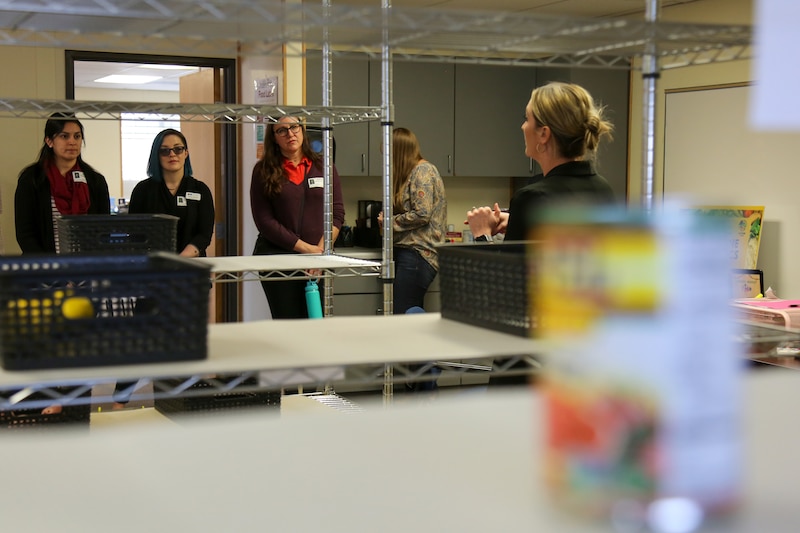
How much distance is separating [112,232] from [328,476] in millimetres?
2062

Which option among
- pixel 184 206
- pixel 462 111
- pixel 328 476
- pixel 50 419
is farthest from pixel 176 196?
pixel 328 476

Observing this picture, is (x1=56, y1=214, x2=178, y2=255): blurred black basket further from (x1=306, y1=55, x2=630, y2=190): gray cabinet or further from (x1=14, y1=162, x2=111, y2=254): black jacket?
(x1=306, y1=55, x2=630, y2=190): gray cabinet

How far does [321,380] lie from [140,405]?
151cm

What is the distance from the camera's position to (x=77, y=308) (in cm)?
138

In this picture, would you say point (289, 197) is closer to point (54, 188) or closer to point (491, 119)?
point (54, 188)

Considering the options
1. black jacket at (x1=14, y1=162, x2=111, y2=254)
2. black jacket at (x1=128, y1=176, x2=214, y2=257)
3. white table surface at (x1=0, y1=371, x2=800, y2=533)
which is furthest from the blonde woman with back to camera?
black jacket at (x1=14, y1=162, x2=111, y2=254)

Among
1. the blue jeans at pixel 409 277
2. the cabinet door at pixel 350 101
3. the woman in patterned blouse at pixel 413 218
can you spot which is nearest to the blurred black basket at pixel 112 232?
the woman in patterned blouse at pixel 413 218

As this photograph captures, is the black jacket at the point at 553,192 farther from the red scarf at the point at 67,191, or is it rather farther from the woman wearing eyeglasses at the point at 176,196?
the red scarf at the point at 67,191

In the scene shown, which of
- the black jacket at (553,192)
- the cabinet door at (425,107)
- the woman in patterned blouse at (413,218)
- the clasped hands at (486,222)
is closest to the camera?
the black jacket at (553,192)

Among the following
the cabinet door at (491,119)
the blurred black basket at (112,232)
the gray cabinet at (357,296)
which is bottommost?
the gray cabinet at (357,296)

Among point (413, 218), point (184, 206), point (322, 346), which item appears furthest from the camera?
point (413, 218)

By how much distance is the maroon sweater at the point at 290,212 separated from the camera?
4.48 metres

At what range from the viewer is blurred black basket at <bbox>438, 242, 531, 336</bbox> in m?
1.51

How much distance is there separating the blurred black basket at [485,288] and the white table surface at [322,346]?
22mm
